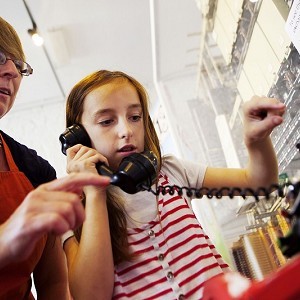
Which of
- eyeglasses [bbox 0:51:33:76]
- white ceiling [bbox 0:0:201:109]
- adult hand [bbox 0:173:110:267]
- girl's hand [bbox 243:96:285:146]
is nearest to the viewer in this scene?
adult hand [bbox 0:173:110:267]

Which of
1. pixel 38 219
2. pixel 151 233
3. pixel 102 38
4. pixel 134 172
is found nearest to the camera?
pixel 38 219

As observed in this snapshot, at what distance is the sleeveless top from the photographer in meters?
0.76

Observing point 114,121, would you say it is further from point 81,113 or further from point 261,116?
point 261,116

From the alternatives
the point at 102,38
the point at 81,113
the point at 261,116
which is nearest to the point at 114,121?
the point at 81,113

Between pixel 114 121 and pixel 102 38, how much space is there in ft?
5.89

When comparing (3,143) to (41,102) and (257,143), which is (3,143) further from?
(41,102)

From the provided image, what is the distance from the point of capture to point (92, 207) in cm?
78

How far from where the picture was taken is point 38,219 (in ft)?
1.39

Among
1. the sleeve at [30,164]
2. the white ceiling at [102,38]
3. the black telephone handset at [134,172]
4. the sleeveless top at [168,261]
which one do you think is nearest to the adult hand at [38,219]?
the black telephone handset at [134,172]

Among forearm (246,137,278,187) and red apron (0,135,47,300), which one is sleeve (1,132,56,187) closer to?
red apron (0,135,47,300)

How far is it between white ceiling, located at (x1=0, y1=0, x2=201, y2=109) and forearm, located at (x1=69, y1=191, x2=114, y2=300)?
5.79 ft

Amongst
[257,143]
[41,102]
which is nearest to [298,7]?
[257,143]

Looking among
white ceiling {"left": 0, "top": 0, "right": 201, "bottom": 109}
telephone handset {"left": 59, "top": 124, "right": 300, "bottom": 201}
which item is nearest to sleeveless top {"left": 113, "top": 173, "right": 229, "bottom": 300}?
telephone handset {"left": 59, "top": 124, "right": 300, "bottom": 201}

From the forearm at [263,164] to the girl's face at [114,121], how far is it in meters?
0.29
